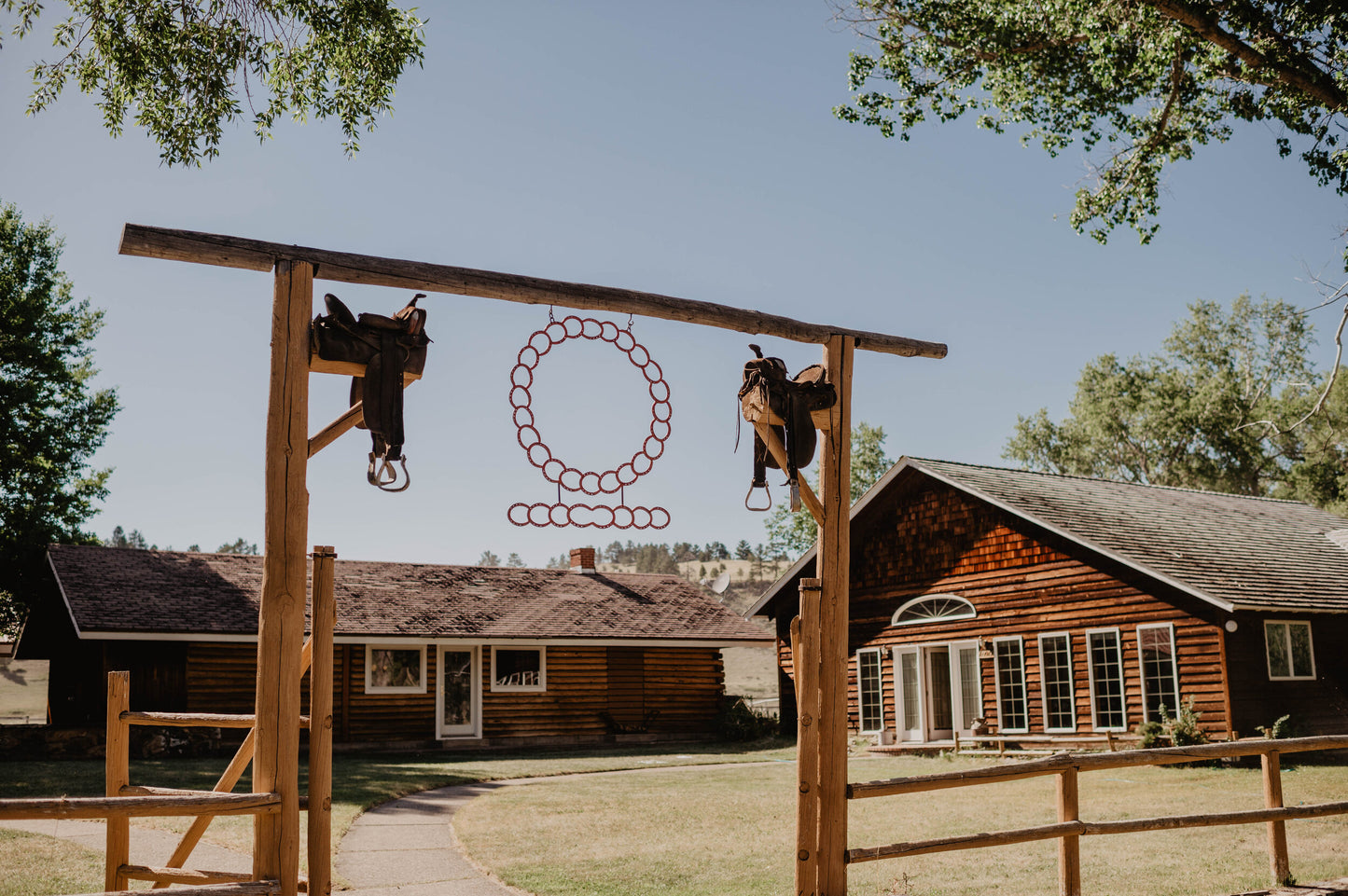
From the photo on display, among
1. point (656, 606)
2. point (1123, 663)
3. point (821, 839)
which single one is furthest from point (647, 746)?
point (821, 839)

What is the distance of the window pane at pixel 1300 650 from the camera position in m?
19.7

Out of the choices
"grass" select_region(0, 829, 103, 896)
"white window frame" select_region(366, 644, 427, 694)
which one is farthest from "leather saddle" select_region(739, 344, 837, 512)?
"white window frame" select_region(366, 644, 427, 694)

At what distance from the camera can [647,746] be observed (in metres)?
25.3

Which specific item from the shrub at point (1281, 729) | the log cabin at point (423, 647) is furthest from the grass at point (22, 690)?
the shrub at point (1281, 729)

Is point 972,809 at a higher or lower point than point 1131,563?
lower

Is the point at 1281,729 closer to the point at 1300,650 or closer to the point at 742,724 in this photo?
the point at 1300,650

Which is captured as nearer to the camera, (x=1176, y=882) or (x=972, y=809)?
(x=1176, y=882)

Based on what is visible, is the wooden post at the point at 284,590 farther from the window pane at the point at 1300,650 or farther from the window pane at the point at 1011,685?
the window pane at the point at 1300,650

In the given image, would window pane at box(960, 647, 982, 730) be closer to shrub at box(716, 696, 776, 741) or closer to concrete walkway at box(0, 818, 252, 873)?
shrub at box(716, 696, 776, 741)

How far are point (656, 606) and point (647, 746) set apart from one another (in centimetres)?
422

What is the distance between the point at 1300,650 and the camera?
19.9m

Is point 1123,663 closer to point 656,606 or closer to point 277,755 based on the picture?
point 656,606

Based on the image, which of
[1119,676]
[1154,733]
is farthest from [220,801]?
[1119,676]

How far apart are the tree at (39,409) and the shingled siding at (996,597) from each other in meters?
22.3
